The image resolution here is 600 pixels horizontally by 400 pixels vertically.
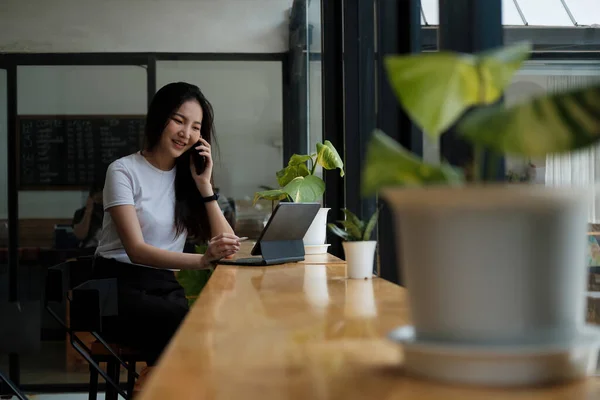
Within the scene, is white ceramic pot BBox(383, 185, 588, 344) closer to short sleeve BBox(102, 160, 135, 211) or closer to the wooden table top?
the wooden table top

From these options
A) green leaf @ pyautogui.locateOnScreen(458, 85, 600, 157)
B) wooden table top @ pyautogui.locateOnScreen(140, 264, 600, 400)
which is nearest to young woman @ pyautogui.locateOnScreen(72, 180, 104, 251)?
wooden table top @ pyautogui.locateOnScreen(140, 264, 600, 400)

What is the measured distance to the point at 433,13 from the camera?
1.96 m

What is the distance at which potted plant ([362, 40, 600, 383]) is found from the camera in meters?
0.73

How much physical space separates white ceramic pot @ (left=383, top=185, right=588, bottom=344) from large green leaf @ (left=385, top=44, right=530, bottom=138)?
0.08m

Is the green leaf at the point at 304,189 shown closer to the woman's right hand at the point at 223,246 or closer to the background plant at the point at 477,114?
the woman's right hand at the point at 223,246

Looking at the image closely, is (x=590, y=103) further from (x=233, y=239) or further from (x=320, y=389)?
(x=233, y=239)

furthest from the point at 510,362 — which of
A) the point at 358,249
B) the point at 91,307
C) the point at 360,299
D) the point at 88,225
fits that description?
the point at 88,225

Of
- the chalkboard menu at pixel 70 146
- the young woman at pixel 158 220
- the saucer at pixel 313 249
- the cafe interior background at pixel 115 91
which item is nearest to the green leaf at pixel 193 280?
the young woman at pixel 158 220

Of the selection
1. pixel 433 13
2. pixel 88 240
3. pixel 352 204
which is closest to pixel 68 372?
pixel 88 240

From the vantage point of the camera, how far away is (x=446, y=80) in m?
0.76

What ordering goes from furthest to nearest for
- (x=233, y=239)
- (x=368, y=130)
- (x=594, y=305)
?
1. (x=368, y=130)
2. (x=233, y=239)
3. (x=594, y=305)

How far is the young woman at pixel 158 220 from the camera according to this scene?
2.97 metres

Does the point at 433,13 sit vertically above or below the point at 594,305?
above

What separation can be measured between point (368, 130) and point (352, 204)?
377mm
